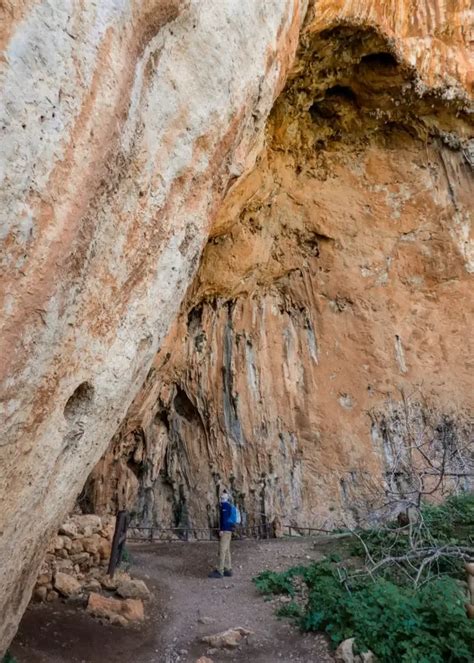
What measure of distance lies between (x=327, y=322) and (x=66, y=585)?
869 cm

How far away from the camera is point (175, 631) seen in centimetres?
545

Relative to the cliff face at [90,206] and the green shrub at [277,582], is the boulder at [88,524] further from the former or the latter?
the cliff face at [90,206]

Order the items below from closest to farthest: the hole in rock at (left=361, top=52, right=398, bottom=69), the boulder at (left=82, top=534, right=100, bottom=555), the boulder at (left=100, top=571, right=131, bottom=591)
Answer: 1. the boulder at (left=100, top=571, right=131, bottom=591)
2. the boulder at (left=82, top=534, right=100, bottom=555)
3. the hole in rock at (left=361, top=52, right=398, bottom=69)

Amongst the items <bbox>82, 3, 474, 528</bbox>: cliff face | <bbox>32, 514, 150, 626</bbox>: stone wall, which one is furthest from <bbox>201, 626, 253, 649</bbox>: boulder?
<bbox>82, 3, 474, 528</bbox>: cliff face

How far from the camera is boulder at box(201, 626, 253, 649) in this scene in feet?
16.3

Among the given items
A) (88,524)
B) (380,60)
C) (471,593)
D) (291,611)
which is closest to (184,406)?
(88,524)

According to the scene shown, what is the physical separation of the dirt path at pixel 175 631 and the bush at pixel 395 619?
242mm

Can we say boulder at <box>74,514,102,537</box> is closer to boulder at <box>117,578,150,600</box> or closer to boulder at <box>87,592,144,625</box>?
boulder at <box>117,578,150,600</box>

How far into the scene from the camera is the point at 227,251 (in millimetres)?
11148

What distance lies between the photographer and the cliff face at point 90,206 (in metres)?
3.16

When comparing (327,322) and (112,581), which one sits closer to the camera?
(112,581)

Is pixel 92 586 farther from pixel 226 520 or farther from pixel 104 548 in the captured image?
pixel 226 520

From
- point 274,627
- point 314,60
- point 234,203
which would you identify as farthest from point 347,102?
point 274,627

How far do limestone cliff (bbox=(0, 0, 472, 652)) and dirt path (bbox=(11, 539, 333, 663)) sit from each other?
116cm
